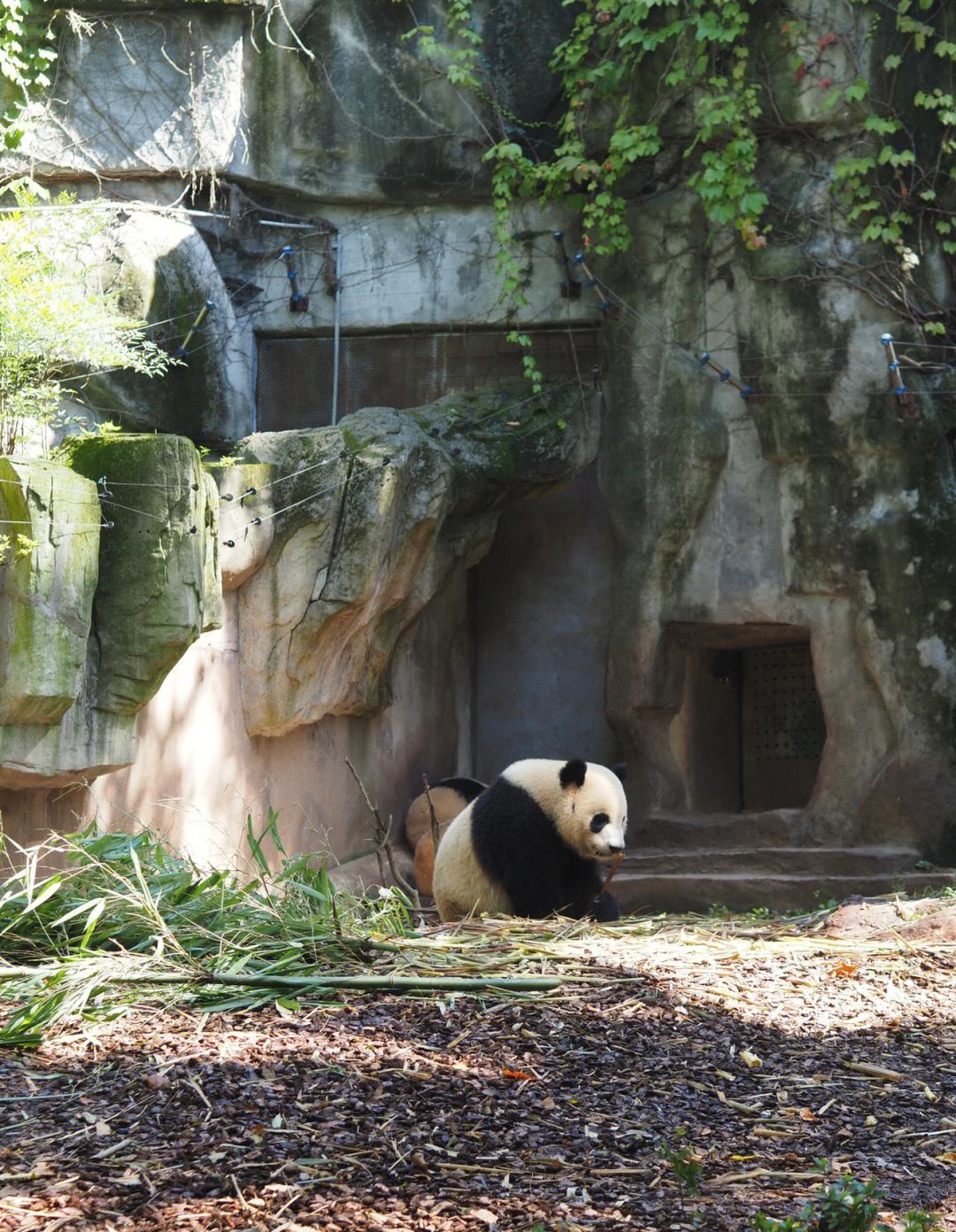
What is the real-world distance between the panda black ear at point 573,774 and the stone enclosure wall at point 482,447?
2.24 metres

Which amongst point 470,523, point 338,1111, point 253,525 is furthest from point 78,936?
point 470,523

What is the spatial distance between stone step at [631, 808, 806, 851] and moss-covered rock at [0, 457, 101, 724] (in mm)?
5824

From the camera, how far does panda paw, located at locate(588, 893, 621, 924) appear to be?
22.8 feet

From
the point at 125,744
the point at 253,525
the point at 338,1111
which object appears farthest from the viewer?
the point at 253,525

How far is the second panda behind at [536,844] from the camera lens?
21.7 feet

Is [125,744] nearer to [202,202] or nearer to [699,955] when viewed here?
[699,955]

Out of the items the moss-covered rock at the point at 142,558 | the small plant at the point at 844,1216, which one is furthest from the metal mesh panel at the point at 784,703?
the small plant at the point at 844,1216

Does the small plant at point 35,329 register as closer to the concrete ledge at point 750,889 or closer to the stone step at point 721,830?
the concrete ledge at point 750,889

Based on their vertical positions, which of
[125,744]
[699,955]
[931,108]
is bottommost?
[699,955]

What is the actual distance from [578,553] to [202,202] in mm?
4048

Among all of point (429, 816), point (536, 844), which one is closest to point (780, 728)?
point (429, 816)

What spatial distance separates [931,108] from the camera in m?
9.72

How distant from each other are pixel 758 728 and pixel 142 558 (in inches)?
285

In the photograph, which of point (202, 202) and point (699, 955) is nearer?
point (699, 955)
